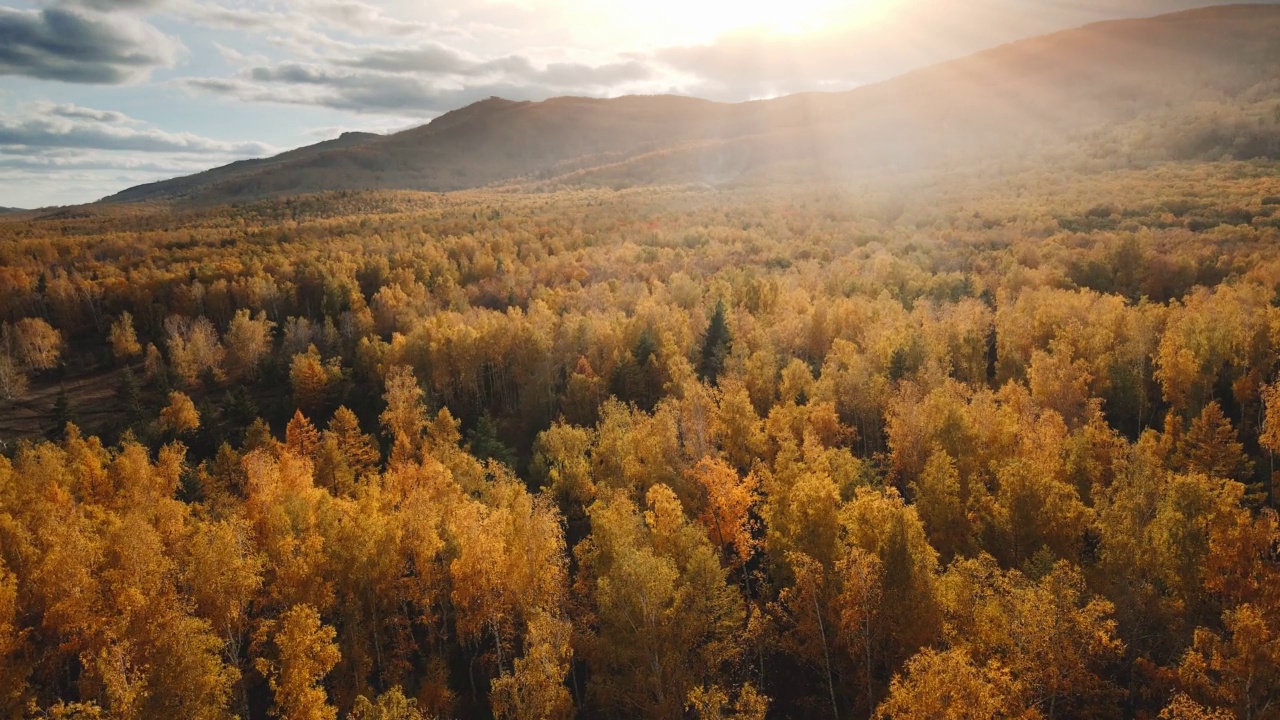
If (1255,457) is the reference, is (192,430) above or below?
above

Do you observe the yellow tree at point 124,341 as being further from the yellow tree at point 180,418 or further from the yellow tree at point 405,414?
the yellow tree at point 405,414

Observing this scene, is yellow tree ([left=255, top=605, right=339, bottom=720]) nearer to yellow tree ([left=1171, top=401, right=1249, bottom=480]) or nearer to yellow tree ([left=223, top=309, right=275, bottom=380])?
yellow tree ([left=1171, top=401, right=1249, bottom=480])

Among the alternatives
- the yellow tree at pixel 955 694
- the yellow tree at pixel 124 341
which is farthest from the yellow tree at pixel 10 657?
the yellow tree at pixel 124 341

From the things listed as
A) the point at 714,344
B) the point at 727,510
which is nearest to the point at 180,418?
the point at 714,344

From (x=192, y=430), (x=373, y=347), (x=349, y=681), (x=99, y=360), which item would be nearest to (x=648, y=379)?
(x=373, y=347)

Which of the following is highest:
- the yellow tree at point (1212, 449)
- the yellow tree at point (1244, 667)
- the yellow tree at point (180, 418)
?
the yellow tree at point (180, 418)

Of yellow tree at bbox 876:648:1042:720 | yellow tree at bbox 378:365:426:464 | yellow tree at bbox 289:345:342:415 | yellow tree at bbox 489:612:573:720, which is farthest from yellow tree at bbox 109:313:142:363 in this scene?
yellow tree at bbox 876:648:1042:720

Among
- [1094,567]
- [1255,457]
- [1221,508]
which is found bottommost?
[1255,457]

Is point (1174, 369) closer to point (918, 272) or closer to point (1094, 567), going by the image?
point (1094, 567)
